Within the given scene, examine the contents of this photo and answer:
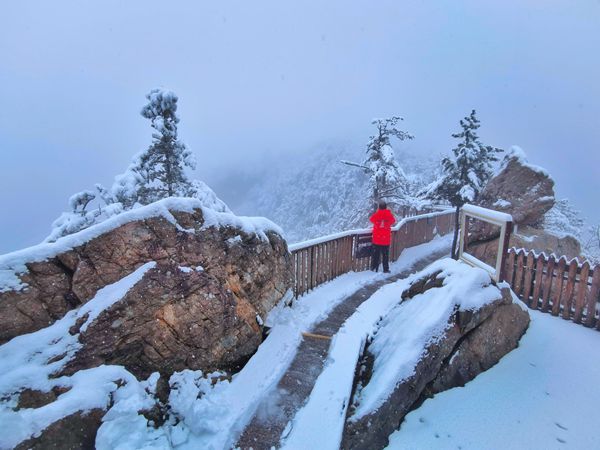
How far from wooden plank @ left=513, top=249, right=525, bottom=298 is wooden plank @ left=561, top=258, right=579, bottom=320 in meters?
0.75

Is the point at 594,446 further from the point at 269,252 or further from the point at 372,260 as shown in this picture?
the point at 372,260

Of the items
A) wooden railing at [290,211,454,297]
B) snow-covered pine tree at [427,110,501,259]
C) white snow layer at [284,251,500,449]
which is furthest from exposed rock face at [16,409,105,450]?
snow-covered pine tree at [427,110,501,259]

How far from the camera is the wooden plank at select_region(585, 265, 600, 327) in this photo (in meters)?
5.41

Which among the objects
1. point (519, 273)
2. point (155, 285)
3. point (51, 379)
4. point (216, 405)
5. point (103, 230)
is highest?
point (103, 230)

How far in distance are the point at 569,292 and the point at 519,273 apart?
0.91m

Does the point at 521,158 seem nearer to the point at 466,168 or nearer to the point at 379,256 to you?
the point at 466,168

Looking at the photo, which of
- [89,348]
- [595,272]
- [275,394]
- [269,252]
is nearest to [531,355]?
[595,272]

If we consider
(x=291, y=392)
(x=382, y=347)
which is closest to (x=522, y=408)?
(x=382, y=347)

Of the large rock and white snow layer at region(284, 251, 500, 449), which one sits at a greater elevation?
the large rock

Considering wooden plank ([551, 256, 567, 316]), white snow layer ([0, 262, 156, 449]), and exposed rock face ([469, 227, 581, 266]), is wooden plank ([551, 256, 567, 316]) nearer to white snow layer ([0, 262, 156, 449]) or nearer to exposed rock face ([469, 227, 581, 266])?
exposed rock face ([469, 227, 581, 266])

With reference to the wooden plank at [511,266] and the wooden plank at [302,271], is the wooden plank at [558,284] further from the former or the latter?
the wooden plank at [302,271]

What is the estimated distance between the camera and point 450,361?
4.12m

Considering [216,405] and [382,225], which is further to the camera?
[382,225]

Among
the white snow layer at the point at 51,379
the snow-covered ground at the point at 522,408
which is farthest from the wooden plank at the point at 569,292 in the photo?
the white snow layer at the point at 51,379
